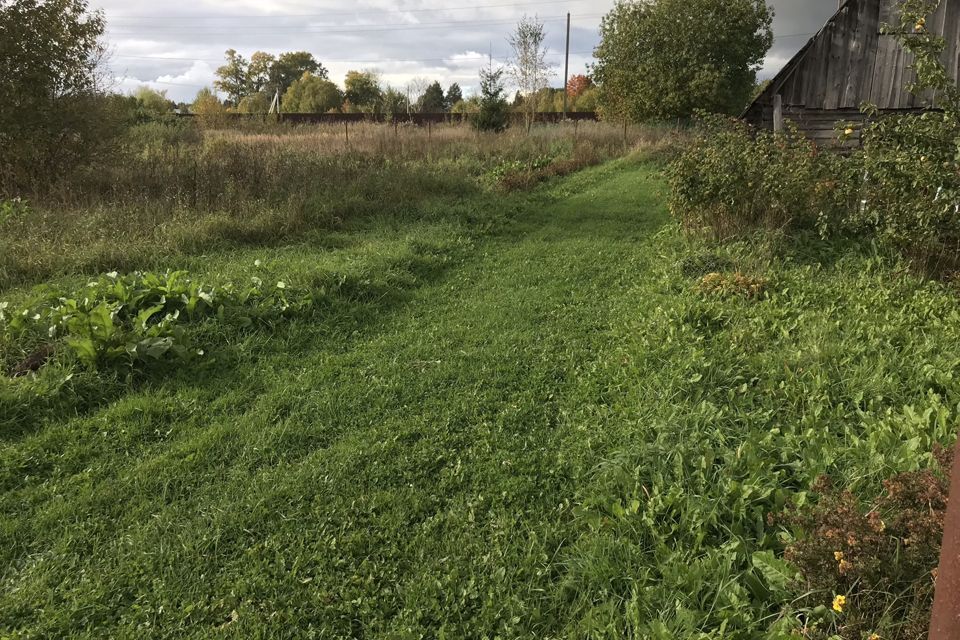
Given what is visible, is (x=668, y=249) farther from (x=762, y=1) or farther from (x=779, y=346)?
(x=762, y=1)

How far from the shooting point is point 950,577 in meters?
1.28

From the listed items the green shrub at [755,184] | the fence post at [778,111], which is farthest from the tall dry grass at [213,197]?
the fence post at [778,111]

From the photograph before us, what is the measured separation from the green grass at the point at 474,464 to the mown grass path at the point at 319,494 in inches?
0.6

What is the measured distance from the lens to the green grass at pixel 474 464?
2508 mm

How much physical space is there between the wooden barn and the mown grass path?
8937 mm

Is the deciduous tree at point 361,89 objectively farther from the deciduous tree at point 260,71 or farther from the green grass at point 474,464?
the green grass at point 474,464

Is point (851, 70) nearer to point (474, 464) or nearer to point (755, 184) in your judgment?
point (755, 184)

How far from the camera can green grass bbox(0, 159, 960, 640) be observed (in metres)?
2.51

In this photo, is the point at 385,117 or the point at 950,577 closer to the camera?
the point at 950,577

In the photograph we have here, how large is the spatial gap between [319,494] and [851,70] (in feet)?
39.7

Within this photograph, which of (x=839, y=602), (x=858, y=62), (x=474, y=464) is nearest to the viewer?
(x=839, y=602)

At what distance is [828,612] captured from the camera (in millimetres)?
2109

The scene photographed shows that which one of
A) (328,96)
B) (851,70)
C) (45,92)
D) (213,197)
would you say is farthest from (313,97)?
(851,70)

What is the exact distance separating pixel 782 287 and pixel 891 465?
10.8ft
